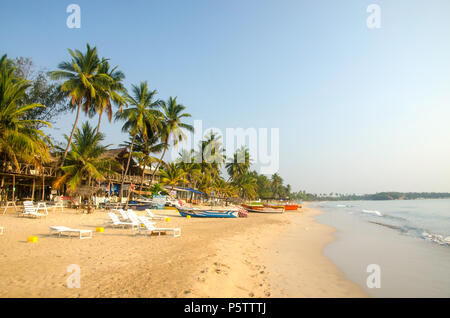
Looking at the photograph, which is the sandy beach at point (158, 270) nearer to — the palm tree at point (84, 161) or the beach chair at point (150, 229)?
the beach chair at point (150, 229)

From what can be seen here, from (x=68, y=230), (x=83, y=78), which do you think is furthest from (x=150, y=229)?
(x=83, y=78)

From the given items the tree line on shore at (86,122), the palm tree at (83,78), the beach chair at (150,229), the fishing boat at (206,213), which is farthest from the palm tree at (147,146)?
the beach chair at (150,229)

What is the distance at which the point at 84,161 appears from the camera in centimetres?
1938

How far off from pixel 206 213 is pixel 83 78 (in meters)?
15.3

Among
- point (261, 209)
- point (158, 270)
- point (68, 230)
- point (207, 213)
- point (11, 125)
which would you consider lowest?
point (261, 209)

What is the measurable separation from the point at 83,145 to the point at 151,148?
10.9 metres

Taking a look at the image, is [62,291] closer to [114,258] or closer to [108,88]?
[114,258]

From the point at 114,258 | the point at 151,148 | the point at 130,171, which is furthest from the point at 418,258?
the point at 130,171

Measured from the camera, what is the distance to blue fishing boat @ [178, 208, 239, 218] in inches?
789

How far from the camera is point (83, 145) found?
789 inches

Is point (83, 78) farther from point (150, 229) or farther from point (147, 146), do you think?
point (150, 229)

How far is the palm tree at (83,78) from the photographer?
855 inches

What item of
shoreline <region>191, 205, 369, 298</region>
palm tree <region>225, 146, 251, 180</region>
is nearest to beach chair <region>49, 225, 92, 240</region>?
shoreline <region>191, 205, 369, 298</region>

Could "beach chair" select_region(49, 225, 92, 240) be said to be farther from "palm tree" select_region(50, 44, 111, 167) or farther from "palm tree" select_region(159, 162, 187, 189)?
"palm tree" select_region(159, 162, 187, 189)
